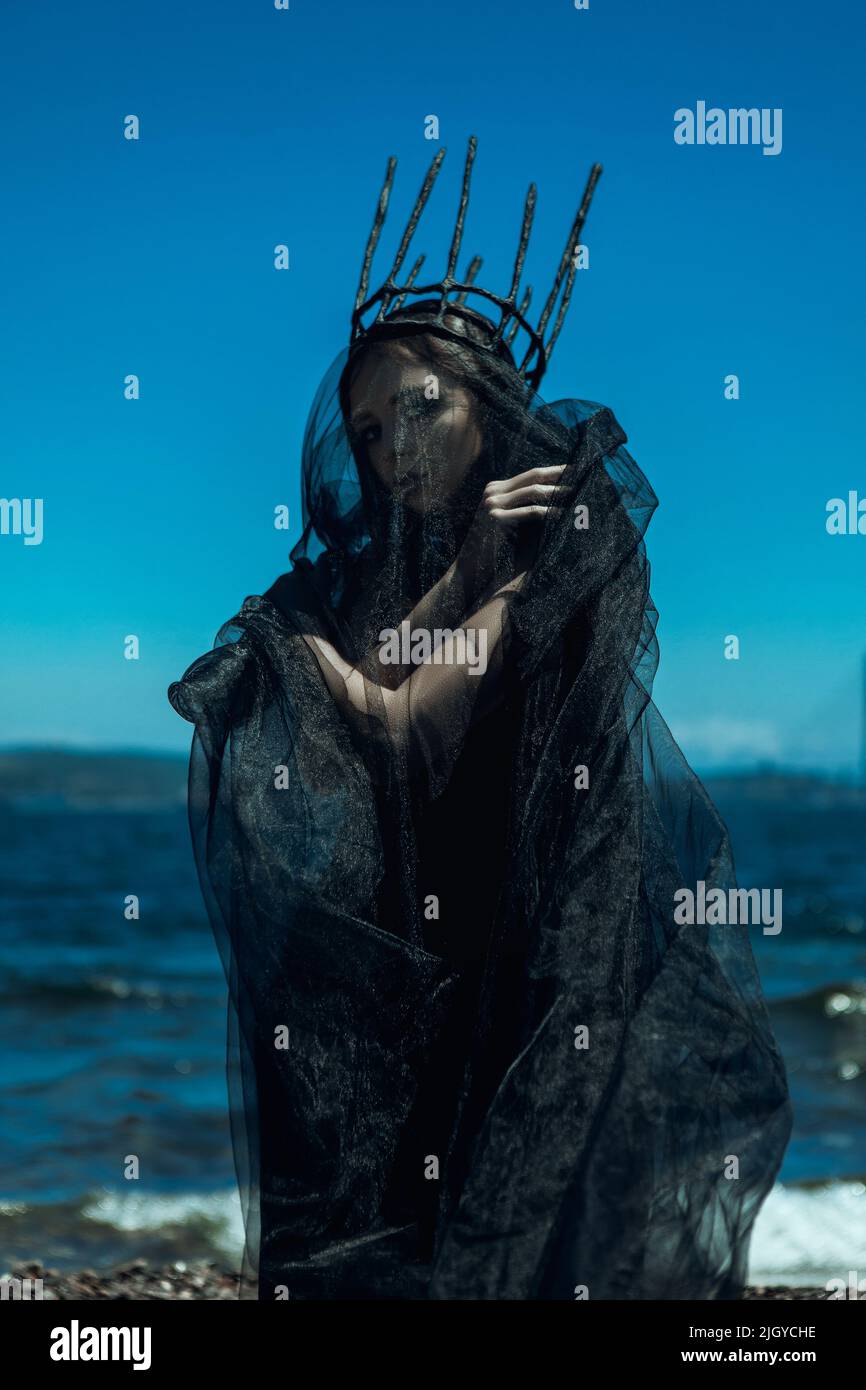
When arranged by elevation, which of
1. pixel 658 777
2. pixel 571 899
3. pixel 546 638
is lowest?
pixel 571 899

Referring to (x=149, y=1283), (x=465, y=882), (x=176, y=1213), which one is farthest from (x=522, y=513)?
(x=176, y=1213)

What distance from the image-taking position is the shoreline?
197 inches

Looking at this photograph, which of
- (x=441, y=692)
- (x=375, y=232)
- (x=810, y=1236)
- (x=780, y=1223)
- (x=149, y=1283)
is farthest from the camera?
(x=780, y=1223)

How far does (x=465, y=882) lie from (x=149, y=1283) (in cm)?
395

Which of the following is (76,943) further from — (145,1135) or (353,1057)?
(353,1057)

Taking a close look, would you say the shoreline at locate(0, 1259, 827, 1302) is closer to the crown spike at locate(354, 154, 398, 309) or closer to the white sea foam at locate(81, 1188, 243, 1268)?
the white sea foam at locate(81, 1188, 243, 1268)

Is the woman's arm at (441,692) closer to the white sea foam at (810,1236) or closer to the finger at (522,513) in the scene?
the finger at (522,513)

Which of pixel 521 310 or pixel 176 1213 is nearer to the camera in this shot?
pixel 521 310

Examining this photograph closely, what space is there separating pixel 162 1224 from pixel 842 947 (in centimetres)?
1760

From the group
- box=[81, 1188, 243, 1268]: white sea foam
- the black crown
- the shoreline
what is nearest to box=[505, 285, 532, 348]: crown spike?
the black crown

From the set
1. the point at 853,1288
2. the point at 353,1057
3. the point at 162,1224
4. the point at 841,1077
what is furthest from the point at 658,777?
the point at 841,1077

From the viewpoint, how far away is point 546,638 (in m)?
2.24

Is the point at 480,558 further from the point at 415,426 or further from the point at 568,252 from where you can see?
the point at 568,252

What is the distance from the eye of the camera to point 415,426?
2.37 meters
